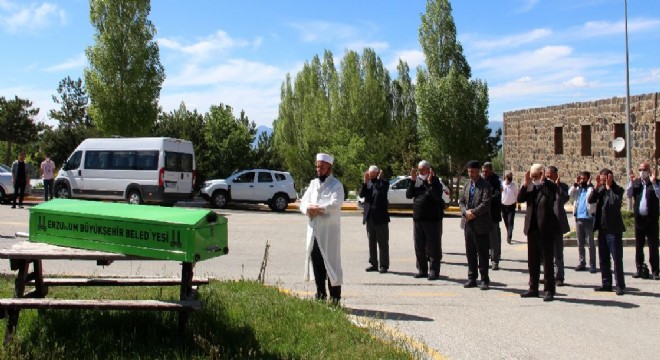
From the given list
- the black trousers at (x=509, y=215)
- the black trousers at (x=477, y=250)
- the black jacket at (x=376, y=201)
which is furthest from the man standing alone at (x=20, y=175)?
the black trousers at (x=477, y=250)

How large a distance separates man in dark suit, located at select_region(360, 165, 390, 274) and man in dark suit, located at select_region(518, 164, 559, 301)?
2.87 meters

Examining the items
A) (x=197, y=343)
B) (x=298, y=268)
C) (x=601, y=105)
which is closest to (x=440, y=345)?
(x=197, y=343)

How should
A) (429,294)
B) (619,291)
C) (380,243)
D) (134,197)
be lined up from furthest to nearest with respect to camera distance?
1. (134,197)
2. (380,243)
3. (619,291)
4. (429,294)

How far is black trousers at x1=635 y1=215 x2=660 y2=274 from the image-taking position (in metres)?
11.1

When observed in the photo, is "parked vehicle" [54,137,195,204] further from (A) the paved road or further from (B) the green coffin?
(B) the green coffin

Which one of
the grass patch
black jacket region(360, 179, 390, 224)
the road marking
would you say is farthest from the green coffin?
the grass patch

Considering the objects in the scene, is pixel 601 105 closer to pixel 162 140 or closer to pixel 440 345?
pixel 162 140

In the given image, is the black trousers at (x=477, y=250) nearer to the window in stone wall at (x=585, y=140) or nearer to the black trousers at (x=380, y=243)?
the black trousers at (x=380, y=243)

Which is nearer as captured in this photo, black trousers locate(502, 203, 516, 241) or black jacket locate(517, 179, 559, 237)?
black jacket locate(517, 179, 559, 237)

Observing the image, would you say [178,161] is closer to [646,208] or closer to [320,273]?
[646,208]

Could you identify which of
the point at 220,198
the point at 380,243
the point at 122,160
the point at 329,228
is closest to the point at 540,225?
the point at 329,228

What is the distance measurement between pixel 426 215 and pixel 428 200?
244mm

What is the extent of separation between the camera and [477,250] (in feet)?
33.5

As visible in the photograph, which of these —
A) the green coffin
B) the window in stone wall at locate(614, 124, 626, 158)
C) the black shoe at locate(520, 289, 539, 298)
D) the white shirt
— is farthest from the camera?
the window in stone wall at locate(614, 124, 626, 158)
